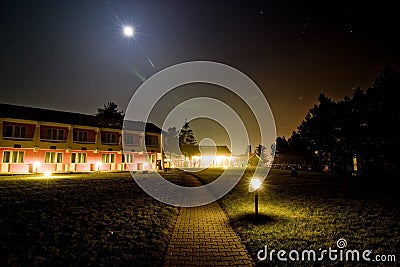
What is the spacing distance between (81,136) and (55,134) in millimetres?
3104

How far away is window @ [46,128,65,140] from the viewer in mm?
29252

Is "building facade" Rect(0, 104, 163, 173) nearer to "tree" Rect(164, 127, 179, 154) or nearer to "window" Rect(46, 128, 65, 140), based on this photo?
"window" Rect(46, 128, 65, 140)

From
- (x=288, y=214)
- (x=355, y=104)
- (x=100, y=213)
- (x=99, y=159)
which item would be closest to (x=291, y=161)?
(x=355, y=104)

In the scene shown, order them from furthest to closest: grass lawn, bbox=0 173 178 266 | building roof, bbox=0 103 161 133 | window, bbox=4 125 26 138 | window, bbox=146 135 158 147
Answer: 1. window, bbox=146 135 158 147
2. building roof, bbox=0 103 161 133
3. window, bbox=4 125 26 138
4. grass lawn, bbox=0 173 178 266

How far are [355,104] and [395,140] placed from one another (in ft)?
34.5

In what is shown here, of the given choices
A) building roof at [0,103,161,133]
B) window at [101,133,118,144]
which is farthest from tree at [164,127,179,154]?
window at [101,133,118,144]

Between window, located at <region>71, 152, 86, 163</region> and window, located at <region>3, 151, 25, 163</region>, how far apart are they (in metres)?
5.40

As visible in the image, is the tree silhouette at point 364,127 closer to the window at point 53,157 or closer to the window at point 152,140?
the window at point 152,140

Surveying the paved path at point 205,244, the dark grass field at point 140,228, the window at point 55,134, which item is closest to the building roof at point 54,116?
the window at point 55,134

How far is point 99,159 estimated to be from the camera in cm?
3312

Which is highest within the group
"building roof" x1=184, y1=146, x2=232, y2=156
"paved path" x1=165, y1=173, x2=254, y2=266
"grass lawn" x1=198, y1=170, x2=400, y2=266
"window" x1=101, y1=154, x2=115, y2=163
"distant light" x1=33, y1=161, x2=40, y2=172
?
"building roof" x1=184, y1=146, x2=232, y2=156

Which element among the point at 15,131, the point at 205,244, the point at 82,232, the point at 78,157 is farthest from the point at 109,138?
the point at 205,244

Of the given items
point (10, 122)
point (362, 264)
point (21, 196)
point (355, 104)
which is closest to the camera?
point (362, 264)

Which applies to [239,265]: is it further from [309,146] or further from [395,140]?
[309,146]
